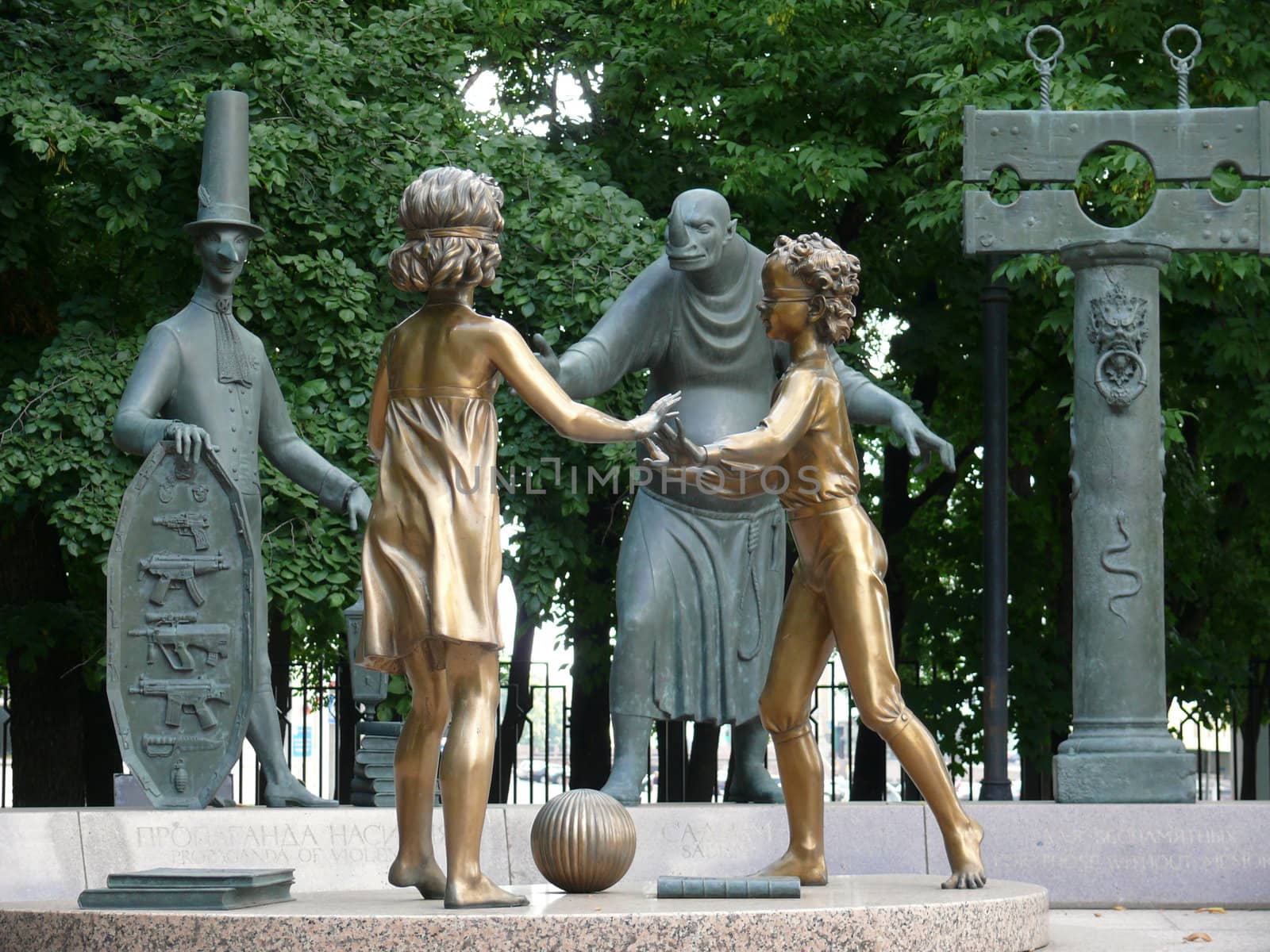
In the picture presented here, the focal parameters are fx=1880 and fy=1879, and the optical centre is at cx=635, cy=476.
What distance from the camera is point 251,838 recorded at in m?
7.87

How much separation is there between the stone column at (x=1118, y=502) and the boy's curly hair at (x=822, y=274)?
3260mm

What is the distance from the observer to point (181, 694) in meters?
8.09

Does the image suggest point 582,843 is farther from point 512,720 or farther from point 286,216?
point 512,720

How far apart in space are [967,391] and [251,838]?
34.7 feet

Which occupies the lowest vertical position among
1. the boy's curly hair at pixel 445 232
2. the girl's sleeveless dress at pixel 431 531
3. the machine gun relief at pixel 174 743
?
the machine gun relief at pixel 174 743

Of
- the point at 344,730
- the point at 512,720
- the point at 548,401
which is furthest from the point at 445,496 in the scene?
the point at 512,720

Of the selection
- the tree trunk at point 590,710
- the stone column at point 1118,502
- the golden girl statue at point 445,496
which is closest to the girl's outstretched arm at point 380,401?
the golden girl statue at point 445,496

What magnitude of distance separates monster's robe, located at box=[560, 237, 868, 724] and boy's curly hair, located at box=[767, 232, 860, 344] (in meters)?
1.92

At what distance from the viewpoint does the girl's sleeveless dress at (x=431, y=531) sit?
551cm

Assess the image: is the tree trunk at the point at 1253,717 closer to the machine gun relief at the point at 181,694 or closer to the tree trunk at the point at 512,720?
the tree trunk at the point at 512,720

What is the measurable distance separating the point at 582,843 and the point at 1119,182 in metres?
8.16

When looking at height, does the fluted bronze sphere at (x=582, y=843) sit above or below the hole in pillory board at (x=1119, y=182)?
below

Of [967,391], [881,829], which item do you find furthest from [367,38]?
[881,829]

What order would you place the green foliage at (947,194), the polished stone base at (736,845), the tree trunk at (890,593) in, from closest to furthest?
the polished stone base at (736,845) < the green foliage at (947,194) < the tree trunk at (890,593)
